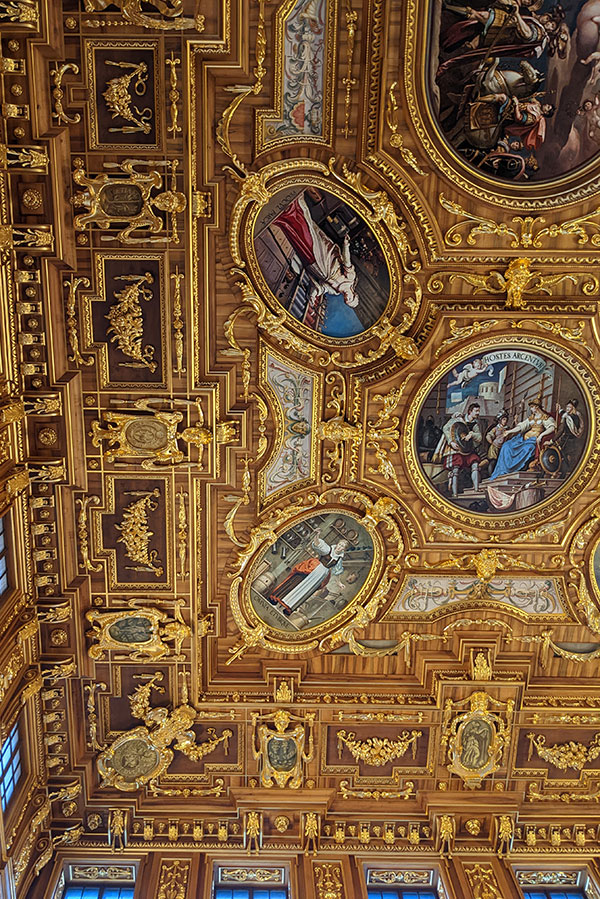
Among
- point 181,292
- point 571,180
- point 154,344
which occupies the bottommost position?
point 154,344

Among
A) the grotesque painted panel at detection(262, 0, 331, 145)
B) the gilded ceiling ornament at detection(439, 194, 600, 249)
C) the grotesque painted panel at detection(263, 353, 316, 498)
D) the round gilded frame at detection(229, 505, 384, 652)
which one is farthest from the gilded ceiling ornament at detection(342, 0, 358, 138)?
the round gilded frame at detection(229, 505, 384, 652)

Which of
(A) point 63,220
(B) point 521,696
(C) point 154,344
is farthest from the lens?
(B) point 521,696

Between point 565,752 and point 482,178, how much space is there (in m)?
9.78

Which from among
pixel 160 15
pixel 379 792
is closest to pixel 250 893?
pixel 379 792

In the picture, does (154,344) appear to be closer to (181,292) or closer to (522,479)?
(181,292)

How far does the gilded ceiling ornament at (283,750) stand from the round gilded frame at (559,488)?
4402mm

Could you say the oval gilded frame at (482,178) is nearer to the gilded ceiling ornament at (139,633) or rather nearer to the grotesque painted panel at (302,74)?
the grotesque painted panel at (302,74)

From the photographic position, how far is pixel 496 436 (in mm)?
10836

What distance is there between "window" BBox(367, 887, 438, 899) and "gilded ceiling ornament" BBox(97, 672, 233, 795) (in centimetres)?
367

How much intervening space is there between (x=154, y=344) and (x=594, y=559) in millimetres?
8210

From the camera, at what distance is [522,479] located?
36.5ft

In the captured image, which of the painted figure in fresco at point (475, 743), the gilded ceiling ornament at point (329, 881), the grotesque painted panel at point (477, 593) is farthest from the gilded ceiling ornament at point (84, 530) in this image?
the painted figure in fresco at point (475, 743)

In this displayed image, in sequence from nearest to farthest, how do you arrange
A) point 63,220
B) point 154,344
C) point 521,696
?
point 63,220, point 154,344, point 521,696

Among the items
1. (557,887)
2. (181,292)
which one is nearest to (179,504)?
(181,292)
